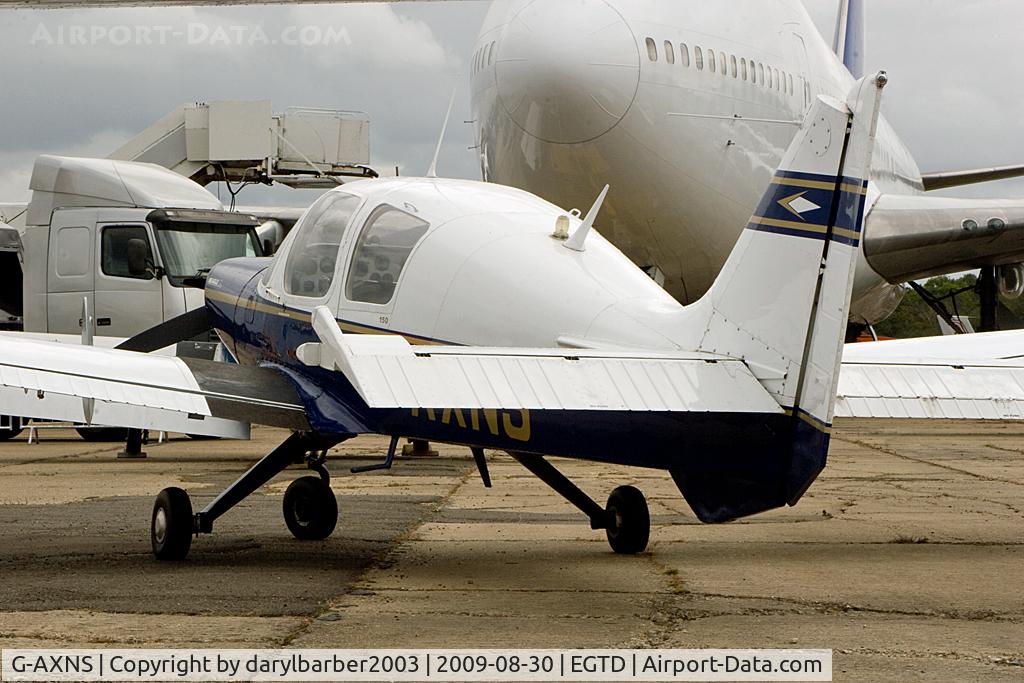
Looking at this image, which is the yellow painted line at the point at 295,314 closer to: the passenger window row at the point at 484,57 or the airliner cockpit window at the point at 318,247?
the airliner cockpit window at the point at 318,247

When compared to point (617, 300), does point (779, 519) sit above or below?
below

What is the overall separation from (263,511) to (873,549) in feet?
13.6

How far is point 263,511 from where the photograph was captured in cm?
967

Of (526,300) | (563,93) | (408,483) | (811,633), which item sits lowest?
(408,483)

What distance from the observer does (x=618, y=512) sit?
7.75m

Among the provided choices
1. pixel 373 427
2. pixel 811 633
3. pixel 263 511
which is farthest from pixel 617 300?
pixel 263 511

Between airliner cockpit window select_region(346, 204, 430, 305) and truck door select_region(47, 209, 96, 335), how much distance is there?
1263cm

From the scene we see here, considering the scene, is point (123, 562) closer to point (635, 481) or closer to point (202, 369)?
point (202, 369)

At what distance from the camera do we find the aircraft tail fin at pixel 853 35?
108 ft

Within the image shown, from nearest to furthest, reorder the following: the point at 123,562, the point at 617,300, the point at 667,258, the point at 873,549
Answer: the point at 617,300 < the point at 123,562 < the point at 873,549 < the point at 667,258

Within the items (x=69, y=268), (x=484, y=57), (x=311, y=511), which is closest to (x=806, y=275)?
(x=311, y=511)

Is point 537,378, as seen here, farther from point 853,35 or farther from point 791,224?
point 853,35

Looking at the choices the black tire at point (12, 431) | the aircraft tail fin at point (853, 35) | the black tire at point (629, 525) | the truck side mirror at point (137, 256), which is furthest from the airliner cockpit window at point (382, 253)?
the aircraft tail fin at point (853, 35)

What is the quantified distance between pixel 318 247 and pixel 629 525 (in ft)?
7.47
